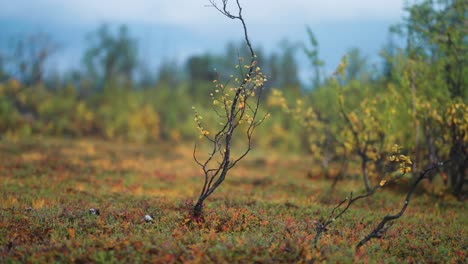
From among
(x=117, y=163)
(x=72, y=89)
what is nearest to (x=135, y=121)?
(x=72, y=89)

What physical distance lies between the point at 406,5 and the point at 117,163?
19.6 metres

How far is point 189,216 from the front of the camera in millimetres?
11648

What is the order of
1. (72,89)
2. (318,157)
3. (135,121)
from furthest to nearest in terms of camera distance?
(72,89), (135,121), (318,157)

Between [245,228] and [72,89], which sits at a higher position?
[72,89]

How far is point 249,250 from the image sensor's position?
8.73 m

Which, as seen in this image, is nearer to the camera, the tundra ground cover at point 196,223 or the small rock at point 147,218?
the tundra ground cover at point 196,223

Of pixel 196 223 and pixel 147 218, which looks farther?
pixel 147 218

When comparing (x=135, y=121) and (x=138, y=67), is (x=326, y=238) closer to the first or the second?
(x=135, y=121)

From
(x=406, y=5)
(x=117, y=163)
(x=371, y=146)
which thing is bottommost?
(x=117, y=163)

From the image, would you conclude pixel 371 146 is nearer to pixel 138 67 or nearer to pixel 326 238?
pixel 326 238

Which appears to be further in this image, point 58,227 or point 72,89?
point 72,89

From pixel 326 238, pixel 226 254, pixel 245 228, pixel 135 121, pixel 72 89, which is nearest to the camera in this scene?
pixel 226 254

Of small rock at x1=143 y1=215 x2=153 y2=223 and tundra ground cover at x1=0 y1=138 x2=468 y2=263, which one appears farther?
small rock at x1=143 y1=215 x2=153 y2=223

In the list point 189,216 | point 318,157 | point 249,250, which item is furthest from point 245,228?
point 318,157
